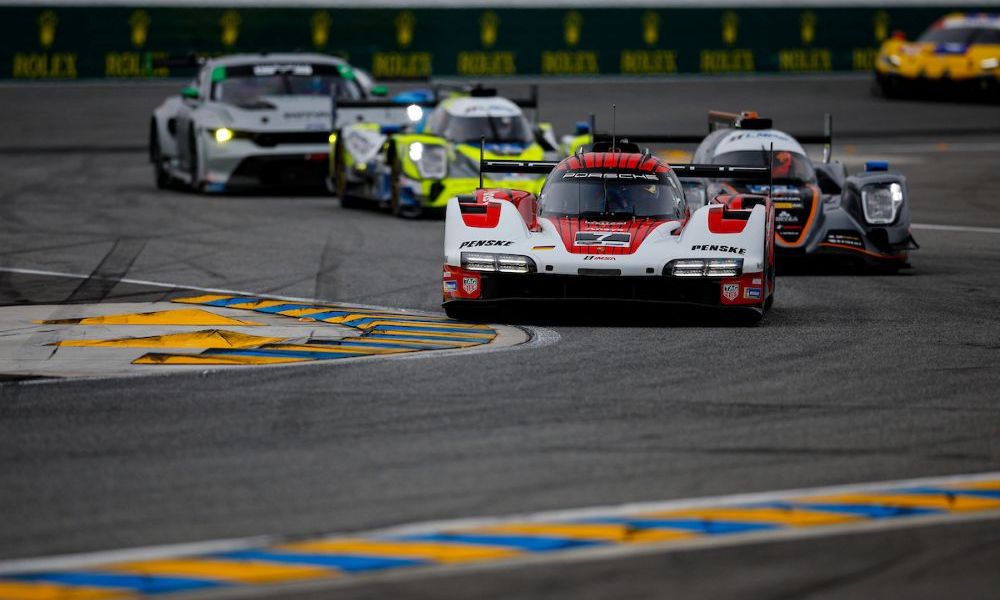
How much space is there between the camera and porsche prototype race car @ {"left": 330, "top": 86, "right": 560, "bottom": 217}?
17.8 m

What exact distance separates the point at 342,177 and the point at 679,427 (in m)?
12.2

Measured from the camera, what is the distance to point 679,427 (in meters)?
7.53

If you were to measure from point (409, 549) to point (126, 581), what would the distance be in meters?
0.90

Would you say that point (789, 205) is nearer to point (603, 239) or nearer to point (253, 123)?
point (603, 239)

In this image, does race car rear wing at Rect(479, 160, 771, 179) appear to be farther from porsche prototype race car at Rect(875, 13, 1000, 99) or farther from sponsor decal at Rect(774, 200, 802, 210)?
porsche prototype race car at Rect(875, 13, 1000, 99)

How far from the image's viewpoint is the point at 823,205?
14117 millimetres

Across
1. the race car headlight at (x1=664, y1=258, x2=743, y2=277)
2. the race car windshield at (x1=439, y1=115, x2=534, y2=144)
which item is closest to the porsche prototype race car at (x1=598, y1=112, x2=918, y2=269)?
the race car headlight at (x1=664, y1=258, x2=743, y2=277)

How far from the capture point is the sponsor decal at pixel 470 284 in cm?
1084

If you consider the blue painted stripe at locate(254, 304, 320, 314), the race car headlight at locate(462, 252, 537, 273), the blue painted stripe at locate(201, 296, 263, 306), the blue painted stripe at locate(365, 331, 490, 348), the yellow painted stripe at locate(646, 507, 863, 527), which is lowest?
the blue painted stripe at locate(201, 296, 263, 306)

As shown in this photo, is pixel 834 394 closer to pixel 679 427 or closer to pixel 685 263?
pixel 679 427

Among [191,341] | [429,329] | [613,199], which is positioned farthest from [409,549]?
[613,199]

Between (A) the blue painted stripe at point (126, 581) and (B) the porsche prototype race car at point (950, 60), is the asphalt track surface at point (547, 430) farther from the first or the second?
(B) the porsche prototype race car at point (950, 60)

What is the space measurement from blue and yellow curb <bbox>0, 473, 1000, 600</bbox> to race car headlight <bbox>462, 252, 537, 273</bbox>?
14.6ft

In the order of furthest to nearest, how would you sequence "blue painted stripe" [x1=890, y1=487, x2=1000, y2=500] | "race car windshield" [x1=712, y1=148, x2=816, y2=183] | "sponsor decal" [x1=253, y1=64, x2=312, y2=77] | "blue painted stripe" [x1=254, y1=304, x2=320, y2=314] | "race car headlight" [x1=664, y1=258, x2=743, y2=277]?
"sponsor decal" [x1=253, y1=64, x2=312, y2=77]
"race car windshield" [x1=712, y1=148, x2=816, y2=183]
"blue painted stripe" [x1=254, y1=304, x2=320, y2=314]
"race car headlight" [x1=664, y1=258, x2=743, y2=277]
"blue painted stripe" [x1=890, y1=487, x2=1000, y2=500]
